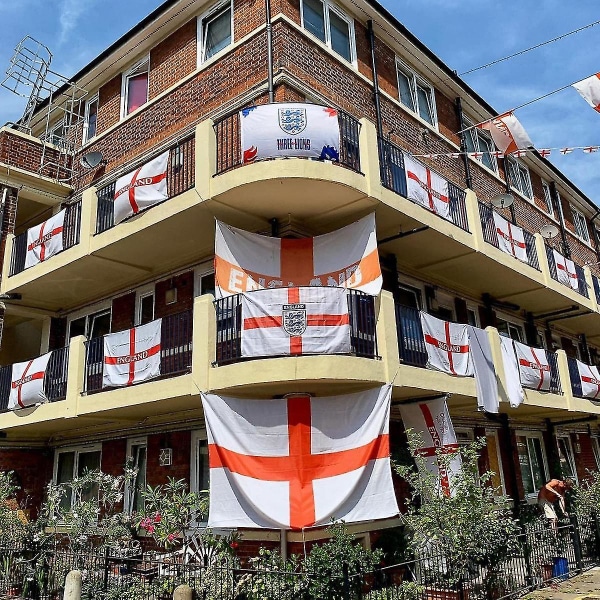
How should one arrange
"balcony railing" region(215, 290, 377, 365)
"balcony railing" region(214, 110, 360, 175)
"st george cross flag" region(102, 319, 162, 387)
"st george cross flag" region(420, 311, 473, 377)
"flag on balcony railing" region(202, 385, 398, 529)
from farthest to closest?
"st george cross flag" region(420, 311, 473, 377) → "st george cross flag" region(102, 319, 162, 387) → "balcony railing" region(214, 110, 360, 175) → "balcony railing" region(215, 290, 377, 365) → "flag on balcony railing" region(202, 385, 398, 529)

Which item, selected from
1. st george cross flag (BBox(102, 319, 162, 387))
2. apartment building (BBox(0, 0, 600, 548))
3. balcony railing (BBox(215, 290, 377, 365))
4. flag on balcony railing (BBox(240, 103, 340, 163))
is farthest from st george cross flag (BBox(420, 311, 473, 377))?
st george cross flag (BBox(102, 319, 162, 387))

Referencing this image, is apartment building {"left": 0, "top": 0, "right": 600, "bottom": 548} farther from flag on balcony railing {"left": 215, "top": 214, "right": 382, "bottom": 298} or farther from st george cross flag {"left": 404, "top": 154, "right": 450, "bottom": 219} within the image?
flag on balcony railing {"left": 215, "top": 214, "right": 382, "bottom": 298}

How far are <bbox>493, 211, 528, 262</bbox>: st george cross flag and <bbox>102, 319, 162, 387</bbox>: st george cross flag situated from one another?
8432mm

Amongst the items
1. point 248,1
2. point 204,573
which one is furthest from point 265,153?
point 204,573

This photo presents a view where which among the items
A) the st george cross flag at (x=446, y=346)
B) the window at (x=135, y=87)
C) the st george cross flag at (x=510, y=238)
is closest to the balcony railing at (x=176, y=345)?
the st george cross flag at (x=446, y=346)

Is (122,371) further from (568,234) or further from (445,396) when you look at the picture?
(568,234)

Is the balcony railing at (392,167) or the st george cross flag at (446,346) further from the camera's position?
the balcony railing at (392,167)

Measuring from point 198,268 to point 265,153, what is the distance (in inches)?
140

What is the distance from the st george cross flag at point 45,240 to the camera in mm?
13086

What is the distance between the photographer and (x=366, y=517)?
332 inches

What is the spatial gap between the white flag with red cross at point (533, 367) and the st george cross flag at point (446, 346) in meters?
2.38

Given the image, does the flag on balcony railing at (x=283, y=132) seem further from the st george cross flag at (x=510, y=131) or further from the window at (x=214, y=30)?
the st george cross flag at (x=510, y=131)

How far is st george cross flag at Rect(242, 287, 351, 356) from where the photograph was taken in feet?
A: 28.9

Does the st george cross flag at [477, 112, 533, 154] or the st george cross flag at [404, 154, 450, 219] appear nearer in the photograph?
the st george cross flag at [404, 154, 450, 219]
